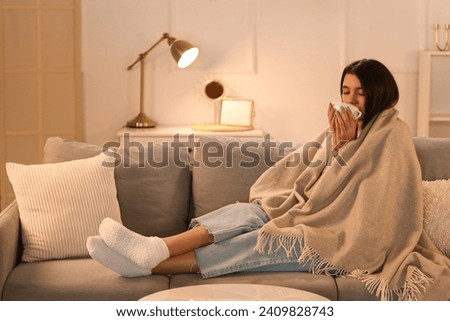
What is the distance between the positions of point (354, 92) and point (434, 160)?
1.38 ft

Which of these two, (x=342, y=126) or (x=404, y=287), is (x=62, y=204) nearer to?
(x=342, y=126)

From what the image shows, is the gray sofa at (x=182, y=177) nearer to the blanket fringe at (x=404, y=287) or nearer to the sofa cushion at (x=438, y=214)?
the sofa cushion at (x=438, y=214)

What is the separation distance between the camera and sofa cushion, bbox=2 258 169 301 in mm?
2803

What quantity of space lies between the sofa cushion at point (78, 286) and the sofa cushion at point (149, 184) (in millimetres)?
463

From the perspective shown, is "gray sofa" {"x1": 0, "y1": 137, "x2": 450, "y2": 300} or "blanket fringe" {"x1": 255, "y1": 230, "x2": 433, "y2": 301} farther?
"gray sofa" {"x1": 0, "y1": 137, "x2": 450, "y2": 300}

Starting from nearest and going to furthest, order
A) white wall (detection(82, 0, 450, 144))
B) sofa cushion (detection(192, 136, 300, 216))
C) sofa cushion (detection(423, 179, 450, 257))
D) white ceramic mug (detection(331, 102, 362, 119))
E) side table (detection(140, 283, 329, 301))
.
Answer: side table (detection(140, 283, 329, 301))
sofa cushion (detection(423, 179, 450, 257))
white ceramic mug (detection(331, 102, 362, 119))
sofa cushion (detection(192, 136, 300, 216))
white wall (detection(82, 0, 450, 144))

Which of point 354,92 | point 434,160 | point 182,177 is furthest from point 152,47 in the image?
point 434,160

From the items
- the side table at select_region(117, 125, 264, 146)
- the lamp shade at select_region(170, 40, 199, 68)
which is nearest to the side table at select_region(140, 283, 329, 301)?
the side table at select_region(117, 125, 264, 146)

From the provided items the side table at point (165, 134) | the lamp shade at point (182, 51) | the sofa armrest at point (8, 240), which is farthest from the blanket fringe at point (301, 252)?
the lamp shade at point (182, 51)

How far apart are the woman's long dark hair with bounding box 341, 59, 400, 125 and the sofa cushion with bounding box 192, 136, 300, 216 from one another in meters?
0.40

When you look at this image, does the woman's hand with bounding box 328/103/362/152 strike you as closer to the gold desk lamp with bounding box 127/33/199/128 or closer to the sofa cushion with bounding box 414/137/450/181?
the sofa cushion with bounding box 414/137/450/181

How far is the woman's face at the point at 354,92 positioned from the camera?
10.8 feet

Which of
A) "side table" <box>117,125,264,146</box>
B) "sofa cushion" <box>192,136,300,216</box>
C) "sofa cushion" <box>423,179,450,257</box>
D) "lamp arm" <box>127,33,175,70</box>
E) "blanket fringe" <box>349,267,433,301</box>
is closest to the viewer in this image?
"blanket fringe" <box>349,267,433,301</box>
